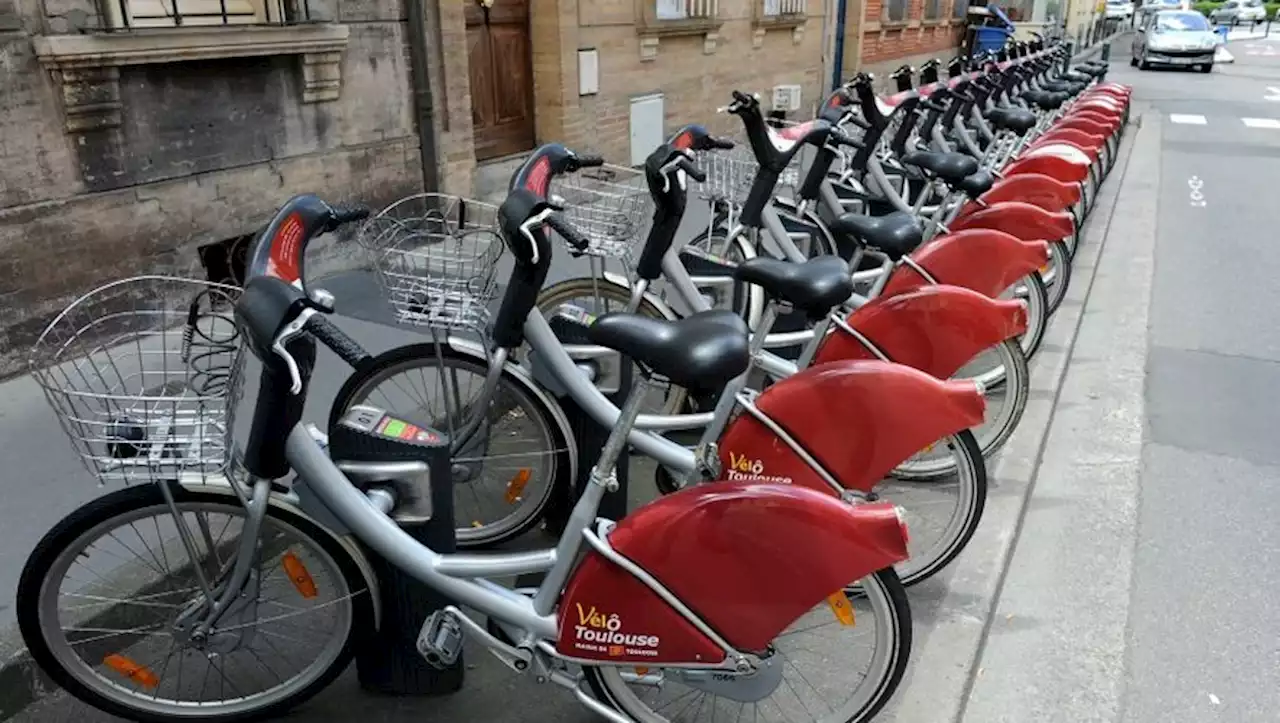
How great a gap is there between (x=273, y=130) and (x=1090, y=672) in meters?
→ 4.81

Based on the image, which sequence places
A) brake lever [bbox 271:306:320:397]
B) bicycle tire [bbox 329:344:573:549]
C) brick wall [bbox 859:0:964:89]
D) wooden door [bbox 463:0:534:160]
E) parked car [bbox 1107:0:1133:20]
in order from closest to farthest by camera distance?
brake lever [bbox 271:306:320:397]
bicycle tire [bbox 329:344:573:549]
wooden door [bbox 463:0:534:160]
brick wall [bbox 859:0:964:89]
parked car [bbox 1107:0:1133:20]

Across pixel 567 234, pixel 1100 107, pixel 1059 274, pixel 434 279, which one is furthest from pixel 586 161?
pixel 1100 107

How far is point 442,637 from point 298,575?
43 centimetres

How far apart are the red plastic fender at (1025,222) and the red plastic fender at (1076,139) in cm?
247

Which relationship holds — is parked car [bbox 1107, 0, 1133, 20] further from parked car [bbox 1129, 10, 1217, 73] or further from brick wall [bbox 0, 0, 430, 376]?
brick wall [bbox 0, 0, 430, 376]

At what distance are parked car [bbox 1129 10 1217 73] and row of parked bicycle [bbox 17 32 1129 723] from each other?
985 inches

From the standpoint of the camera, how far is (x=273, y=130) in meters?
5.42

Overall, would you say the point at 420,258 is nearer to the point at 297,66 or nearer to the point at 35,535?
the point at 35,535

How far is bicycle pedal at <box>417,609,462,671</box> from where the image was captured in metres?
2.33

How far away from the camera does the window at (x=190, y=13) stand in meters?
4.57

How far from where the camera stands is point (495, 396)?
304 centimetres

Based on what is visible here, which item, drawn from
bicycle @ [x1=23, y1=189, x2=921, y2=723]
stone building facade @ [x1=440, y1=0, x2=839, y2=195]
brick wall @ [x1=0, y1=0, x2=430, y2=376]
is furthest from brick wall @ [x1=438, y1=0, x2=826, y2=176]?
bicycle @ [x1=23, y1=189, x2=921, y2=723]

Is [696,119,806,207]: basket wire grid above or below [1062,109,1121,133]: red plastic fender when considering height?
above

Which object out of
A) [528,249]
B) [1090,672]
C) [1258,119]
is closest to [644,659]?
[528,249]
